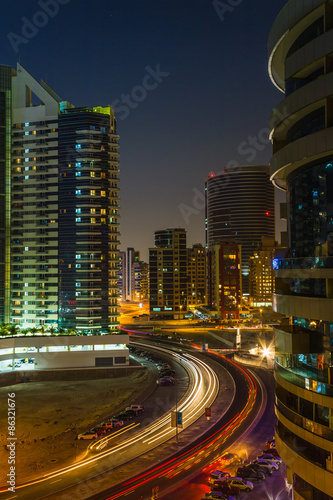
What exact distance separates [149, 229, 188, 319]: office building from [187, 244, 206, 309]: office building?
75.0 feet

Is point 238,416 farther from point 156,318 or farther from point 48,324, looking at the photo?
point 156,318

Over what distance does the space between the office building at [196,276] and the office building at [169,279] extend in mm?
22864

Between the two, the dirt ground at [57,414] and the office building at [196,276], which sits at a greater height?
the office building at [196,276]

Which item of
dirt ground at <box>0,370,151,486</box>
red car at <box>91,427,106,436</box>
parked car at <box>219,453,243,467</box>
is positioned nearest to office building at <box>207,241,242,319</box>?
dirt ground at <box>0,370,151,486</box>

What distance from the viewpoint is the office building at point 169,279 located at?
118 meters

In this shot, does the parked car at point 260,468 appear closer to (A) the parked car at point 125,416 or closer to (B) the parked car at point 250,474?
(B) the parked car at point 250,474

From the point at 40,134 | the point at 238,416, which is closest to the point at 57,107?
the point at 40,134

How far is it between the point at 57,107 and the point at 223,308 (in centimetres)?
7053

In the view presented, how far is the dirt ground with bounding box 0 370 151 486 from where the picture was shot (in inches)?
1168

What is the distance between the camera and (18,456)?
A: 3028 cm

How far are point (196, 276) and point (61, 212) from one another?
82955 mm

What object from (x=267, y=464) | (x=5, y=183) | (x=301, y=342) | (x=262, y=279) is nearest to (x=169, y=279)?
(x=262, y=279)

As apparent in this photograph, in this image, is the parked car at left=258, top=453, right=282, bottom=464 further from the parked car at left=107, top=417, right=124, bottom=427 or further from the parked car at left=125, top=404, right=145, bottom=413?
the parked car at left=125, top=404, right=145, bottom=413

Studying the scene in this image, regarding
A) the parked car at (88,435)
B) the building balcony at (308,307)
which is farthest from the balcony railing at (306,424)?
the parked car at (88,435)
